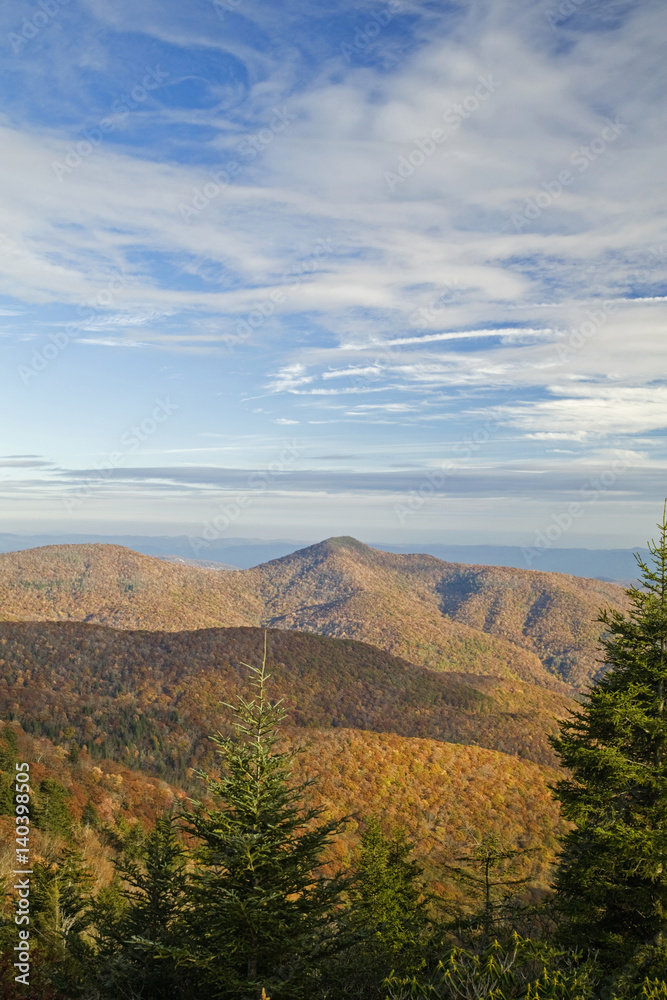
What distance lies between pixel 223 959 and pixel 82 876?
23.3 metres

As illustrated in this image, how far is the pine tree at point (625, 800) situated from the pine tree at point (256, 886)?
295 inches

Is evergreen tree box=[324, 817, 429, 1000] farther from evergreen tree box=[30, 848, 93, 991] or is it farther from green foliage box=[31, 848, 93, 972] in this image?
green foliage box=[31, 848, 93, 972]

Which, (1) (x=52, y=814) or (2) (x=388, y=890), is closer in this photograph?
(2) (x=388, y=890)

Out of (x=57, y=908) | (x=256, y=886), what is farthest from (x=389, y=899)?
(x=256, y=886)

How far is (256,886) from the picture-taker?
358 inches

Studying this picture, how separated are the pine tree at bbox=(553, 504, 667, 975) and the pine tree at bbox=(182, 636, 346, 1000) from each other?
295 inches

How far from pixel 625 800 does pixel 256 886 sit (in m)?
10.0

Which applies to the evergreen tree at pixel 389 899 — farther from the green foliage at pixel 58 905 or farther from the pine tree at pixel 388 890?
the green foliage at pixel 58 905

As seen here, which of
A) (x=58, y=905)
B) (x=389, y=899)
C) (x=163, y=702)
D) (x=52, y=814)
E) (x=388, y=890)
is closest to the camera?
(x=58, y=905)

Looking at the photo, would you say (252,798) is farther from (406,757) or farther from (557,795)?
(406,757)

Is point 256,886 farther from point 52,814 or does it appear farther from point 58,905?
point 52,814

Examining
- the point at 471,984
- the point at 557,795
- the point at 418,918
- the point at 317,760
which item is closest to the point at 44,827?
the point at 418,918

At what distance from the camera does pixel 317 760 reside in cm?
12344

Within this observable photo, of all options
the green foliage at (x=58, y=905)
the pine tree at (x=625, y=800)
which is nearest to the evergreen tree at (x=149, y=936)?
the green foliage at (x=58, y=905)
